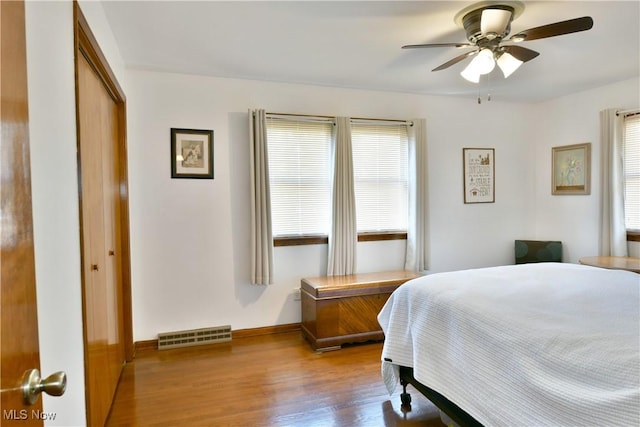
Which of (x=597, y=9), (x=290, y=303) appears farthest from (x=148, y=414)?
(x=597, y=9)

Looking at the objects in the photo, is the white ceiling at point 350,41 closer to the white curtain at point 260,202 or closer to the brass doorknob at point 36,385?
the white curtain at point 260,202

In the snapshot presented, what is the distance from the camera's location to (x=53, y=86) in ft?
4.50

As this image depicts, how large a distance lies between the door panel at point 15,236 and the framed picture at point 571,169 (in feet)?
16.0

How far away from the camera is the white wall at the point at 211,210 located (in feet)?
11.3

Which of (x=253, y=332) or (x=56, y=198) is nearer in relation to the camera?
(x=56, y=198)

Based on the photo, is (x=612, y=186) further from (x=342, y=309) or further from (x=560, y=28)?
(x=342, y=309)

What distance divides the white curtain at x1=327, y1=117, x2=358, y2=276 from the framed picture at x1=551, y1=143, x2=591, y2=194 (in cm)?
252

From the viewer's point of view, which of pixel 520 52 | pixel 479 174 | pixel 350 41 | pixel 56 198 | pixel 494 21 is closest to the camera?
pixel 56 198

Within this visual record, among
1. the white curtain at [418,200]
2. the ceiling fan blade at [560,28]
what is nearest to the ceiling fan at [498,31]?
the ceiling fan blade at [560,28]

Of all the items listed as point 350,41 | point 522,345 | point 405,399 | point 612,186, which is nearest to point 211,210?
point 350,41

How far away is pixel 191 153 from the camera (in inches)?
139

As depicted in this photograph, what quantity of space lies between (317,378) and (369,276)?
4.12 ft

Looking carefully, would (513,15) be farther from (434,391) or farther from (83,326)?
(83,326)

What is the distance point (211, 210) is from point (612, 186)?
3962mm
